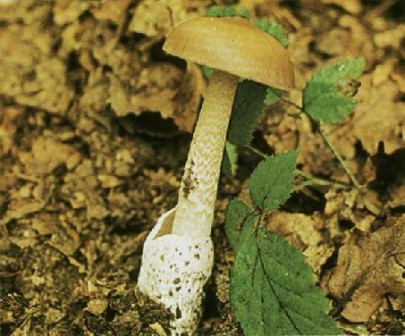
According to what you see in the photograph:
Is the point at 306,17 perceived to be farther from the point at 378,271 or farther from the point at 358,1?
the point at 378,271

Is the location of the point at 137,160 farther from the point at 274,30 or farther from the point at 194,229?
the point at 274,30

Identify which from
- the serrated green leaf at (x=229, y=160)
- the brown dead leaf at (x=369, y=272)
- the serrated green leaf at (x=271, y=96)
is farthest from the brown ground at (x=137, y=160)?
the serrated green leaf at (x=271, y=96)

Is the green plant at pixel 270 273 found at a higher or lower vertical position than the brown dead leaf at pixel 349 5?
lower

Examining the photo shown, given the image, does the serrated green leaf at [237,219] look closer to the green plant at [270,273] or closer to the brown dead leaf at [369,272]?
the green plant at [270,273]

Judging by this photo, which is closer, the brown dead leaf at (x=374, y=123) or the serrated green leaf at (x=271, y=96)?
the serrated green leaf at (x=271, y=96)

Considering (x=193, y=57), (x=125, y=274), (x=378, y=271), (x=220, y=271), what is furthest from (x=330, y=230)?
(x=193, y=57)

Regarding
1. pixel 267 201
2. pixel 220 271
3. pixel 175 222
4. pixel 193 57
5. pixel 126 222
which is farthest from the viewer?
pixel 126 222

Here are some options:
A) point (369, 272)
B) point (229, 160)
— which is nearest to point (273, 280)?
point (369, 272)
